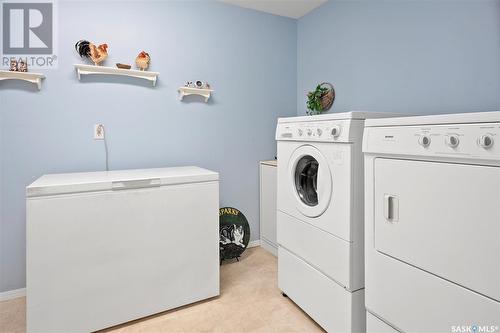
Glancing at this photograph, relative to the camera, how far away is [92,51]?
2066mm

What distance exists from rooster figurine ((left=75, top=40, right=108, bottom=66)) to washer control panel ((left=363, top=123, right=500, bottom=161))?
194 cm

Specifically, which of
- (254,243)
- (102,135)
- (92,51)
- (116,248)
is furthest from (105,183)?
(254,243)

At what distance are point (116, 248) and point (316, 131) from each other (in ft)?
4.39

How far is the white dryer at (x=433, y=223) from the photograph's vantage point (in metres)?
0.93

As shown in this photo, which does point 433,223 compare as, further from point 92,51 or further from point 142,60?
point 92,51

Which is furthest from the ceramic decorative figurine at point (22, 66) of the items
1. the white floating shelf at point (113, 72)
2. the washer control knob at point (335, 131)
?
the washer control knob at point (335, 131)

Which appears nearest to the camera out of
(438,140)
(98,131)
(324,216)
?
(438,140)

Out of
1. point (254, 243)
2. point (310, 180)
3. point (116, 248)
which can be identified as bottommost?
point (254, 243)

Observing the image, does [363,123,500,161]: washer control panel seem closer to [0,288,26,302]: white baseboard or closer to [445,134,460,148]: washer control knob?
[445,134,460,148]: washer control knob

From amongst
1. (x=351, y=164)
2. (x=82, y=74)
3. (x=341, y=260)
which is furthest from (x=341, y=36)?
(x=82, y=74)

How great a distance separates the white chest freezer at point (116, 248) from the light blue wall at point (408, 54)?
1.46 metres

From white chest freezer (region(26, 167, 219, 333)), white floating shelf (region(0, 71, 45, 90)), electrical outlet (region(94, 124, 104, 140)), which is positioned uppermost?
white floating shelf (region(0, 71, 45, 90))

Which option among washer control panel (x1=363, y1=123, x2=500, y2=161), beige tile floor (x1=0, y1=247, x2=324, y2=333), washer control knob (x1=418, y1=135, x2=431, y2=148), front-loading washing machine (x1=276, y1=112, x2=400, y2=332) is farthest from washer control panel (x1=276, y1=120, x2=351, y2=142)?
beige tile floor (x1=0, y1=247, x2=324, y2=333)

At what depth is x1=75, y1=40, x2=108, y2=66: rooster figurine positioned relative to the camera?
2.06 meters
